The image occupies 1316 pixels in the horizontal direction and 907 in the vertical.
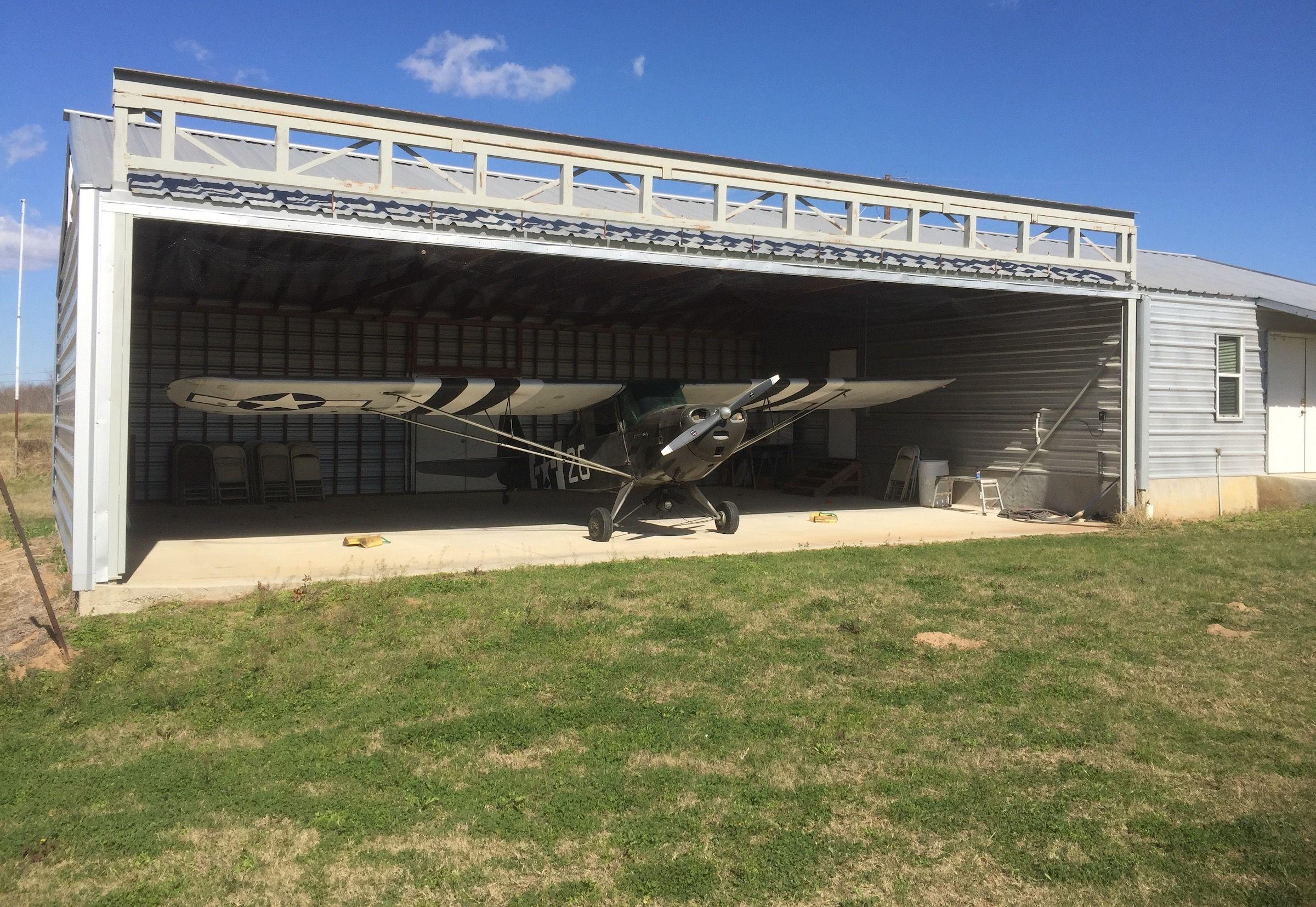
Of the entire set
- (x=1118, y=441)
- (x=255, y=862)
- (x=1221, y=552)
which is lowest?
(x=255, y=862)

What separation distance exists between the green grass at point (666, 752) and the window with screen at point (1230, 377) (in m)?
8.42

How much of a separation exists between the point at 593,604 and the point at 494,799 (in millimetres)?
4025

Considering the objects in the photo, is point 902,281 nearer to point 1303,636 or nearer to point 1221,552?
point 1221,552

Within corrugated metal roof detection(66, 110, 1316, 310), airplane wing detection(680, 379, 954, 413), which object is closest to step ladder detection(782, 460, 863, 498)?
airplane wing detection(680, 379, 954, 413)

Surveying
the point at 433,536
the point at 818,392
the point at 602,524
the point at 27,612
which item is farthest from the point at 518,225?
the point at 27,612

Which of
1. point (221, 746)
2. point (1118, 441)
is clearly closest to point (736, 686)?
point (221, 746)

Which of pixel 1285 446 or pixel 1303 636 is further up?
pixel 1285 446

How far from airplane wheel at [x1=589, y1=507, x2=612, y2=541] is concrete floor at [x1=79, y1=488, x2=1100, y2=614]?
0.38ft

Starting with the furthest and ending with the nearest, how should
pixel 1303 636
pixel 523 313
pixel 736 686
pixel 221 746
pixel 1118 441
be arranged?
pixel 523 313, pixel 1118 441, pixel 1303 636, pixel 736 686, pixel 221 746

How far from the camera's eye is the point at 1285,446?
16844 millimetres

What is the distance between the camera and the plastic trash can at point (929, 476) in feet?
58.3

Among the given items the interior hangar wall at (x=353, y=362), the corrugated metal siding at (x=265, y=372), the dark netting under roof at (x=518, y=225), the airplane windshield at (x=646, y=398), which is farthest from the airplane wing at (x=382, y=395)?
the interior hangar wall at (x=353, y=362)

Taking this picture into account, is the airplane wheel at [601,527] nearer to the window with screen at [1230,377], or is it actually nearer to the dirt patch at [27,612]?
the dirt patch at [27,612]

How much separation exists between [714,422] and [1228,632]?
612cm
